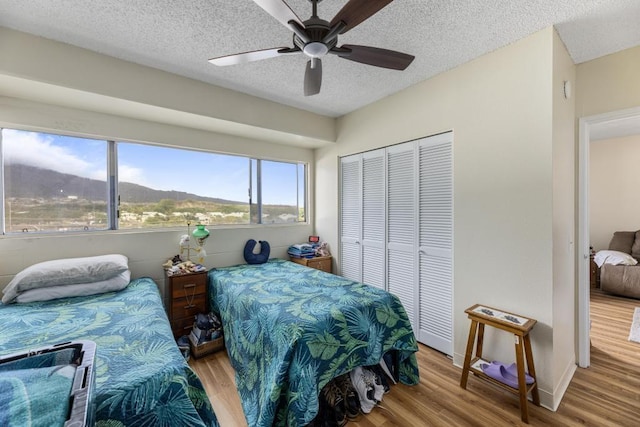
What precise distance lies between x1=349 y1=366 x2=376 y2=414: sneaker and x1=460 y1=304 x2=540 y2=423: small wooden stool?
77cm

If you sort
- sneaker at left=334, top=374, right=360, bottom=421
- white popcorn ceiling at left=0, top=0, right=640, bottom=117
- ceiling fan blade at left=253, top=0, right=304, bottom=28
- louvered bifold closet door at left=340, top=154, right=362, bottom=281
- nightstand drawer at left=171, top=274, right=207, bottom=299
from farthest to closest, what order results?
louvered bifold closet door at left=340, top=154, right=362, bottom=281, nightstand drawer at left=171, top=274, right=207, bottom=299, sneaker at left=334, top=374, right=360, bottom=421, white popcorn ceiling at left=0, top=0, right=640, bottom=117, ceiling fan blade at left=253, top=0, right=304, bottom=28

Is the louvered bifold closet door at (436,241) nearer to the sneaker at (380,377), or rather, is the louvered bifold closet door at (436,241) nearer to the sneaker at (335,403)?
the sneaker at (380,377)

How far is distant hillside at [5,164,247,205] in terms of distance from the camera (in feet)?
7.49

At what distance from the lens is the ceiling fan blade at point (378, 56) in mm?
1595

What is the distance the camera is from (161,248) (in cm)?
280

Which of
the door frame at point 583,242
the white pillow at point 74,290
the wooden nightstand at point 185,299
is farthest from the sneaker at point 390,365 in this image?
the white pillow at point 74,290

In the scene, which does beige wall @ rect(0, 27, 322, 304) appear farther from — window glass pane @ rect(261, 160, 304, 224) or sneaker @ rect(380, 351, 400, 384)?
sneaker @ rect(380, 351, 400, 384)

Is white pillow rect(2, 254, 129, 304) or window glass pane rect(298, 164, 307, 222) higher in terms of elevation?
window glass pane rect(298, 164, 307, 222)

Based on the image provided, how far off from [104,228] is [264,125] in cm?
193

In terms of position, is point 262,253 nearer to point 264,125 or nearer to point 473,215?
point 264,125

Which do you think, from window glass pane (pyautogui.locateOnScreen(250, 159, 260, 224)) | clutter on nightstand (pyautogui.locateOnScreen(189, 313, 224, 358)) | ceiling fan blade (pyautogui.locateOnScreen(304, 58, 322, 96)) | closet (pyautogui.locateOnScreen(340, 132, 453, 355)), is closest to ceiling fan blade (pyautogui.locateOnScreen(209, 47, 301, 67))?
ceiling fan blade (pyautogui.locateOnScreen(304, 58, 322, 96))

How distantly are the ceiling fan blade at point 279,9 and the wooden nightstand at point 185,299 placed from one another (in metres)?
2.31

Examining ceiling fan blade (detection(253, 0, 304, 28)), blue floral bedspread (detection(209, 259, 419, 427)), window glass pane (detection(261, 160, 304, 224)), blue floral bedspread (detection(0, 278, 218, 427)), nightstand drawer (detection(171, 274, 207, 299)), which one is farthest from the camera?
window glass pane (detection(261, 160, 304, 224))

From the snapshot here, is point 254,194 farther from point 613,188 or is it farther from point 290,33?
point 613,188
